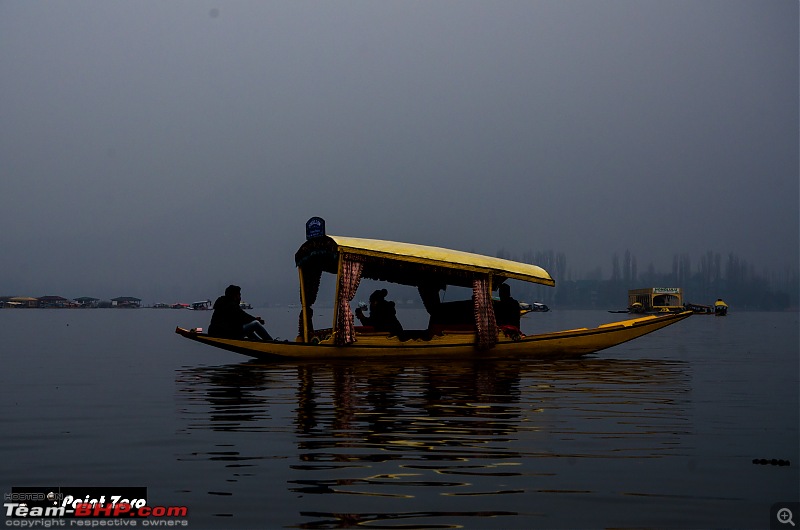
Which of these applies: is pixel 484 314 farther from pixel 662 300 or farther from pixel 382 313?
pixel 662 300

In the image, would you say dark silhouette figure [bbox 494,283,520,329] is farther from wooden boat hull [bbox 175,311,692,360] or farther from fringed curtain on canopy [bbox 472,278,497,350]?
fringed curtain on canopy [bbox 472,278,497,350]

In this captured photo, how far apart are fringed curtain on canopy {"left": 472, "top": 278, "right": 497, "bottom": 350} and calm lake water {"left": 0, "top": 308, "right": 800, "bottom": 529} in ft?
9.49

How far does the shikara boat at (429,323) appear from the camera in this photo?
928 inches

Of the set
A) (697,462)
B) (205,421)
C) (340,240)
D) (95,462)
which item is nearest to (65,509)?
(95,462)

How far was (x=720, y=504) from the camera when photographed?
7.96 m

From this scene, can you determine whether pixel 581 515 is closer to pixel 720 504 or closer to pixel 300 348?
pixel 720 504

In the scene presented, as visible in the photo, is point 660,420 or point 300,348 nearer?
point 660,420

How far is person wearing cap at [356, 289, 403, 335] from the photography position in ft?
79.9

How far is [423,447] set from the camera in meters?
10.6

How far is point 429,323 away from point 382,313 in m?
1.48

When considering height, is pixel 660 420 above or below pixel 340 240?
below

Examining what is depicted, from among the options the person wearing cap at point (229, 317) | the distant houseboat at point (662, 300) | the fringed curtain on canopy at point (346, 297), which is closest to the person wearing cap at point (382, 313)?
the fringed curtain on canopy at point (346, 297)

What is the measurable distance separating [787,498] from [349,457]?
4857mm

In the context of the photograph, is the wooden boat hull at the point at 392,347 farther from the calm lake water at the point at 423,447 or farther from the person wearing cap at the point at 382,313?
the calm lake water at the point at 423,447
